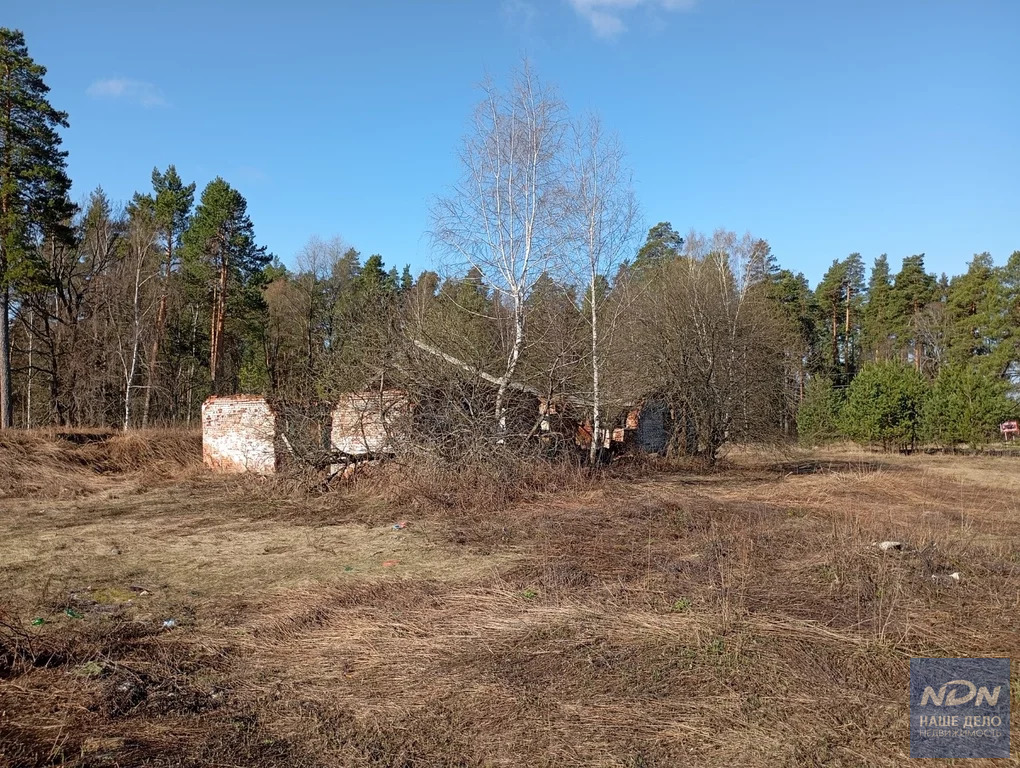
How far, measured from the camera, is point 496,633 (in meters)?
4.95

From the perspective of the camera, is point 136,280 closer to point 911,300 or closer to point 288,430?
point 288,430

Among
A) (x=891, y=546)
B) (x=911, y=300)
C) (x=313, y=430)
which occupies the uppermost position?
(x=911, y=300)

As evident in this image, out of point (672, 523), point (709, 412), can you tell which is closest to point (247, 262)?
point (709, 412)

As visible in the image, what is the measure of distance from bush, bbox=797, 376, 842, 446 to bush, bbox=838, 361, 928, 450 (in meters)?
2.11

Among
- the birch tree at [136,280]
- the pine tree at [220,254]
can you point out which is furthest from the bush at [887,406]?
the birch tree at [136,280]

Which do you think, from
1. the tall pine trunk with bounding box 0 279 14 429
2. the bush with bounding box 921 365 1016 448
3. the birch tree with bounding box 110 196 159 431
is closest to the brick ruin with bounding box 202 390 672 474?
the tall pine trunk with bounding box 0 279 14 429

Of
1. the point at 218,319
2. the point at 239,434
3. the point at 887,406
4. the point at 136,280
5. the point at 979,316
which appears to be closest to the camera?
the point at 239,434

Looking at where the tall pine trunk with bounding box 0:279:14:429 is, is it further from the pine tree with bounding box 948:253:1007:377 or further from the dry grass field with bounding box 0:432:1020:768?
the pine tree with bounding box 948:253:1007:377

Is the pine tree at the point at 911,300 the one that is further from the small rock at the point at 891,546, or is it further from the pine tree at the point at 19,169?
the pine tree at the point at 19,169

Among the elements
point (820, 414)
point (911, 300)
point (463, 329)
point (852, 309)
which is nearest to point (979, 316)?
point (911, 300)

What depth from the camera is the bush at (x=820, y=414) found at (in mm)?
31031

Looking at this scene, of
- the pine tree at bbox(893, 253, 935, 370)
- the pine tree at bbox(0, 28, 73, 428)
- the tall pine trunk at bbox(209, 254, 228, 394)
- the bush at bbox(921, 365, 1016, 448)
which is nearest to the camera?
the pine tree at bbox(0, 28, 73, 428)

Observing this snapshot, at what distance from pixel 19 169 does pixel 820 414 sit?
33.6m

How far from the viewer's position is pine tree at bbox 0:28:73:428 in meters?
21.3
